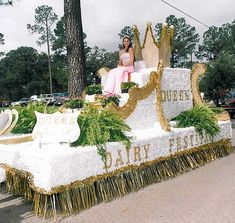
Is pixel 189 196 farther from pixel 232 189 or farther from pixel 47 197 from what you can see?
pixel 47 197

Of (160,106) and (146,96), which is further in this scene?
(160,106)

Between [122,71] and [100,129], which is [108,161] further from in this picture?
[122,71]

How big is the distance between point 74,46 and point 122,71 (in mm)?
2192

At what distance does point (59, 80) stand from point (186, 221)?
50.1 metres

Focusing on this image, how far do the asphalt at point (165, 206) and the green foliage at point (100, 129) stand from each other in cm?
78

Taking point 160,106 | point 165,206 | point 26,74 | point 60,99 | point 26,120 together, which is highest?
point 26,74

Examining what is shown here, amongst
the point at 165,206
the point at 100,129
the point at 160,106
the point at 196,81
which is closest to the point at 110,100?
the point at 160,106

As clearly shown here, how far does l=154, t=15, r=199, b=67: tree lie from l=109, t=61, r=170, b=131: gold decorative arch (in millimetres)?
54253

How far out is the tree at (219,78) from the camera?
22250 mm

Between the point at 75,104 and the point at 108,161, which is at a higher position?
the point at 75,104

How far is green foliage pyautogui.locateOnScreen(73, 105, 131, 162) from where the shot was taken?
498cm

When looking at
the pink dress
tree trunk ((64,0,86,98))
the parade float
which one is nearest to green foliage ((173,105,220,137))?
the parade float

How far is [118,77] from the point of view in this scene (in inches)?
312

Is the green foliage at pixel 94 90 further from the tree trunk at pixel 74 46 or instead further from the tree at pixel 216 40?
the tree at pixel 216 40
